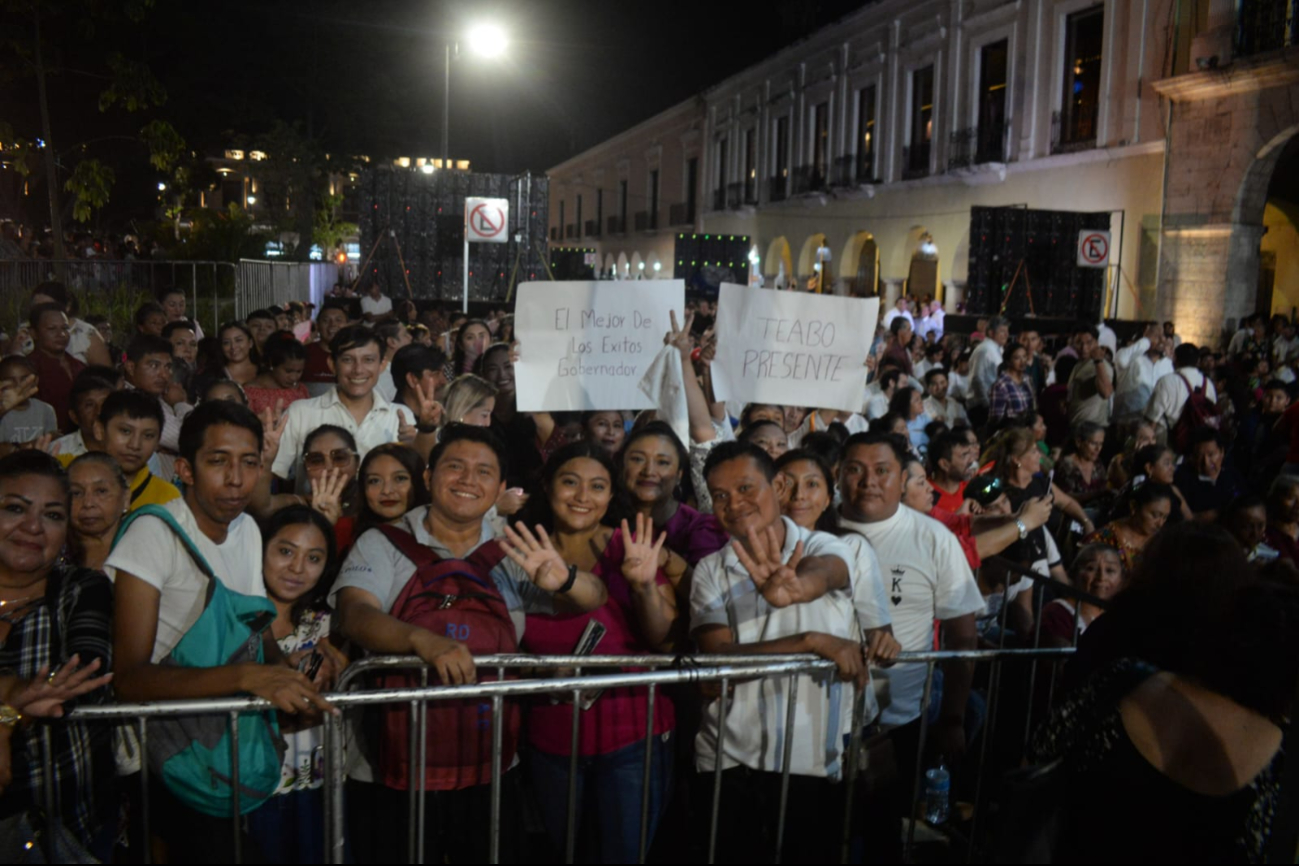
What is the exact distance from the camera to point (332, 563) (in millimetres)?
3977

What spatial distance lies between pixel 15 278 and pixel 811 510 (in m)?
11.5

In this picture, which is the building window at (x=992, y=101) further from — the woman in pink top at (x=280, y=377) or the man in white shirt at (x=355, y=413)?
the man in white shirt at (x=355, y=413)

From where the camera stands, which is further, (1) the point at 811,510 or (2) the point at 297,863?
(1) the point at 811,510

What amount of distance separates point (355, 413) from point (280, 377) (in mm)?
1313

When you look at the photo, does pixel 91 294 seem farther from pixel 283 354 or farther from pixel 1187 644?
pixel 1187 644

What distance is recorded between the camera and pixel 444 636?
326 cm

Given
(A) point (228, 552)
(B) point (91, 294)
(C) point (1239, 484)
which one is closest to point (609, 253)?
(B) point (91, 294)

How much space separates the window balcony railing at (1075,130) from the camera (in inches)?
901

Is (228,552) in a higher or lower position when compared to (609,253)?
lower

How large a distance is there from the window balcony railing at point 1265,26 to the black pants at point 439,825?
1837cm

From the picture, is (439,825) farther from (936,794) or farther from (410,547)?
(936,794)

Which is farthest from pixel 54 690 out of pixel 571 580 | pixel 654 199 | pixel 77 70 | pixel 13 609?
pixel 654 199

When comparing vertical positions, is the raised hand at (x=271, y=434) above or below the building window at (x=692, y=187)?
below

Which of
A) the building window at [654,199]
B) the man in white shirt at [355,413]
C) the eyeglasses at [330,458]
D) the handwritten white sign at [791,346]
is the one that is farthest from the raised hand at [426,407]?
the building window at [654,199]
